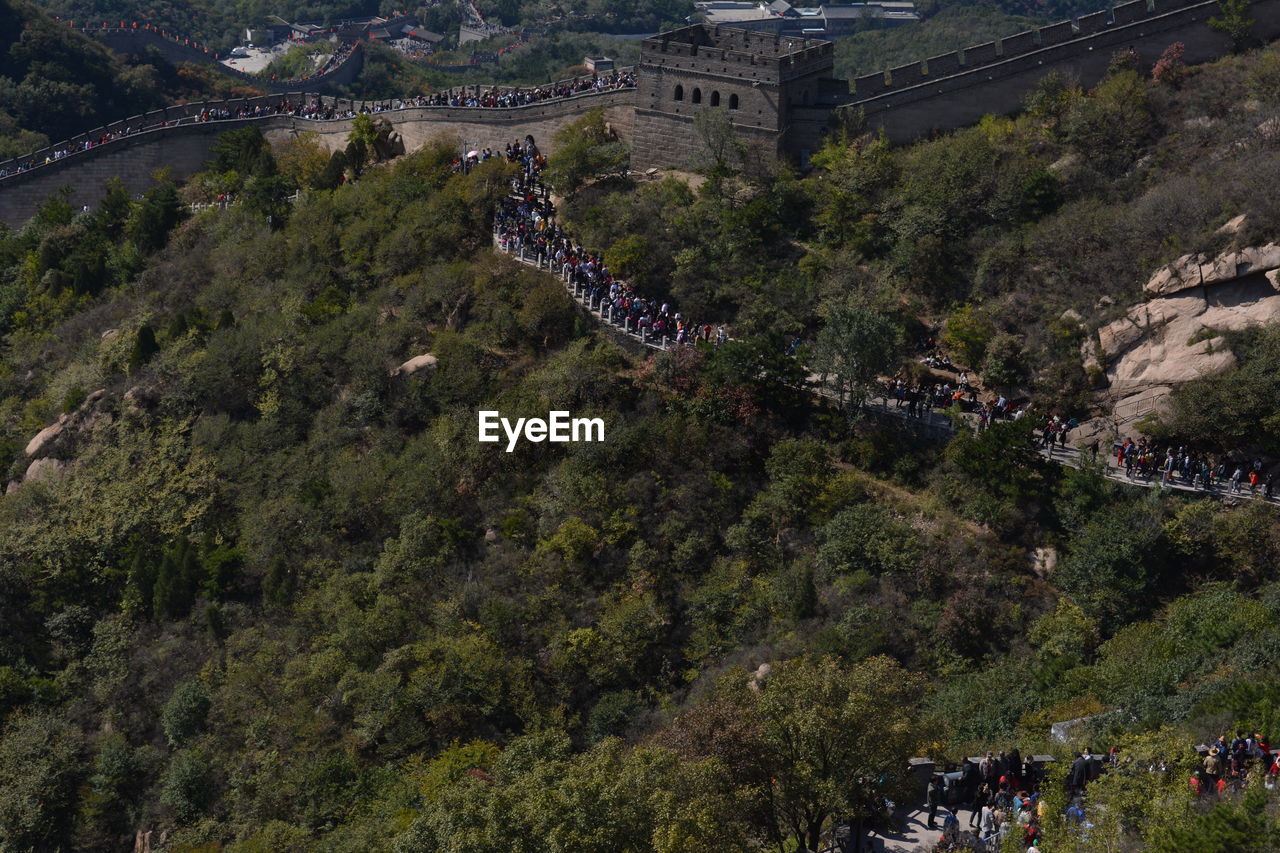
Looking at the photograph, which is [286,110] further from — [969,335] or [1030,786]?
[1030,786]

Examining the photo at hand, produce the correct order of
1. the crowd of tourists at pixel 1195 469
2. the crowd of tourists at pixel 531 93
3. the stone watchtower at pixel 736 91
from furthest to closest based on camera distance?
the crowd of tourists at pixel 531 93
the stone watchtower at pixel 736 91
the crowd of tourists at pixel 1195 469

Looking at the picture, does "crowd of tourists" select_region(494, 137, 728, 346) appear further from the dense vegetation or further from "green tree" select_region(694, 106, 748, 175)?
the dense vegetation

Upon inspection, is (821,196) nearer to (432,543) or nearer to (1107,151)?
(1107,151)

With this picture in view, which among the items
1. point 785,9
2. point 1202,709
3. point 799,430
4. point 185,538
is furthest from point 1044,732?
point 785,9

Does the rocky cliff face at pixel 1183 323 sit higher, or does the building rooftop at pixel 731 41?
the building rooftop at pixel 731 41

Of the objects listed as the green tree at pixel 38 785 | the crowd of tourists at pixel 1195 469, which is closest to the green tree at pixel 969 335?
the crowd of tourists at pixel 1195 469

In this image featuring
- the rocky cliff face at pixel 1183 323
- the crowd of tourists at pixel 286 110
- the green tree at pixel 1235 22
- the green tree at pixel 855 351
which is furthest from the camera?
the crowd of tourists at pixel 286 110
